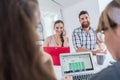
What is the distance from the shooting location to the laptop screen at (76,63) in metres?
2.03

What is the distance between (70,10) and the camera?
18.1 ft

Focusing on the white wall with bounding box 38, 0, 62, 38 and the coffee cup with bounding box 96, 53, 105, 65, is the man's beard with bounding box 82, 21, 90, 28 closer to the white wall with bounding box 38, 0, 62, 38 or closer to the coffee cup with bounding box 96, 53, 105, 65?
the white wall with bounding box 38, 0, 62, 38

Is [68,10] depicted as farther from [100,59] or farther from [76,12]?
[100,59]

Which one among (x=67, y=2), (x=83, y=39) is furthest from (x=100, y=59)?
(x=67, y=2)

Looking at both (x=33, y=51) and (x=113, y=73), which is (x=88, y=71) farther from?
(x=33, y=51)

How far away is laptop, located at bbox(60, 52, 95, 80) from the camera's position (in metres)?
2.01

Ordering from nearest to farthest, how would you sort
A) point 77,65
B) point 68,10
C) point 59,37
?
1. point 77,65
2. point 59,37
3. point 68,10

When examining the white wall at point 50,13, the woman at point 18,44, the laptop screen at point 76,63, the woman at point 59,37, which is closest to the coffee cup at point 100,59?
the laptop screen at point 76,63

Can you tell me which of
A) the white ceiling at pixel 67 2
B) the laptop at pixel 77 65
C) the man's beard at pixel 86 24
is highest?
the white ceiling at pixel 67 2

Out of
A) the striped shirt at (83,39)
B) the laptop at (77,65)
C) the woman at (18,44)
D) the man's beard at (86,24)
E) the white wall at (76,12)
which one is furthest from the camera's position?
the white wall at (76,12)

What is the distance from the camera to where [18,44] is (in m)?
0.54

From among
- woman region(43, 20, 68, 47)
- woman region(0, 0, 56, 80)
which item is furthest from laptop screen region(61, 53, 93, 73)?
woman region(43, 20, 68, 47)

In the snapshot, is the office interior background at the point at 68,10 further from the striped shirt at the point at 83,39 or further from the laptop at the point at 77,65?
the laptop at the point at 77,65

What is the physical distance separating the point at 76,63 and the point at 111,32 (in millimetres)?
883
